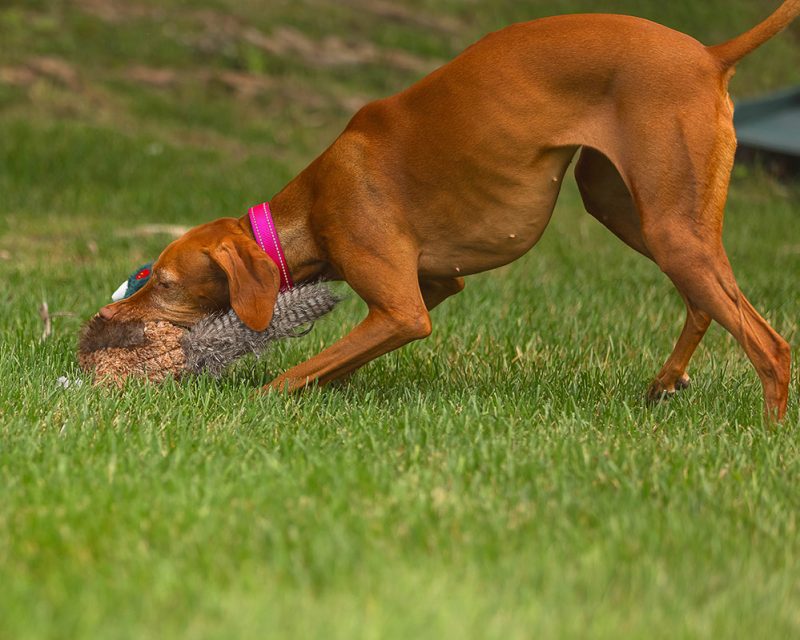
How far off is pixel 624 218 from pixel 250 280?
1.52 meters

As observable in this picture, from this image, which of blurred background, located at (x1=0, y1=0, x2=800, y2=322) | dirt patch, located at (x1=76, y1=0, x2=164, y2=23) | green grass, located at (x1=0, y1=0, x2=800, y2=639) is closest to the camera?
green grass, located at (x1=0, y1=0, x2=800, y2=639)

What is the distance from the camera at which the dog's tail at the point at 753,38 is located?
4.18 meters

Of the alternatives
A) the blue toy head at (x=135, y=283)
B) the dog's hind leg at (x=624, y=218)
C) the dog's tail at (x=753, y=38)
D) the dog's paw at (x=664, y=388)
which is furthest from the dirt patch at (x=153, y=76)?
the dog's tail at (x=753, y=38)

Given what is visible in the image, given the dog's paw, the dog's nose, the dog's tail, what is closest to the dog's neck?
the dog's nose

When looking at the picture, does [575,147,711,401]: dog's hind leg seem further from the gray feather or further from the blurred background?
the blurred background

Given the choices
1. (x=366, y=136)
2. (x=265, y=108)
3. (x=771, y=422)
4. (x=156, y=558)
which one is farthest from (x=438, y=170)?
(x=265, y=108)

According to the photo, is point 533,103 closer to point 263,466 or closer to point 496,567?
point 263,466

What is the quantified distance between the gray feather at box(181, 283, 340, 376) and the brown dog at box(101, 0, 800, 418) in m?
0.10

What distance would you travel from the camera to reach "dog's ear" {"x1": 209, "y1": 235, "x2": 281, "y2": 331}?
4457mm

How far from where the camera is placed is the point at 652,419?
13.6 ft

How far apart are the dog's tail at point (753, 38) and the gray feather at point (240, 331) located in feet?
5.56

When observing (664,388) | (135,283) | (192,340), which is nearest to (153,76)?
(135,283)

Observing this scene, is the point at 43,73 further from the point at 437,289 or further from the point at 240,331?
the point at 240,331

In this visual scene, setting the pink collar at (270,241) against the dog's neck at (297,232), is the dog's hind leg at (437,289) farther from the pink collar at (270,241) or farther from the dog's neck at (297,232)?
the pink collar at (270,241)
